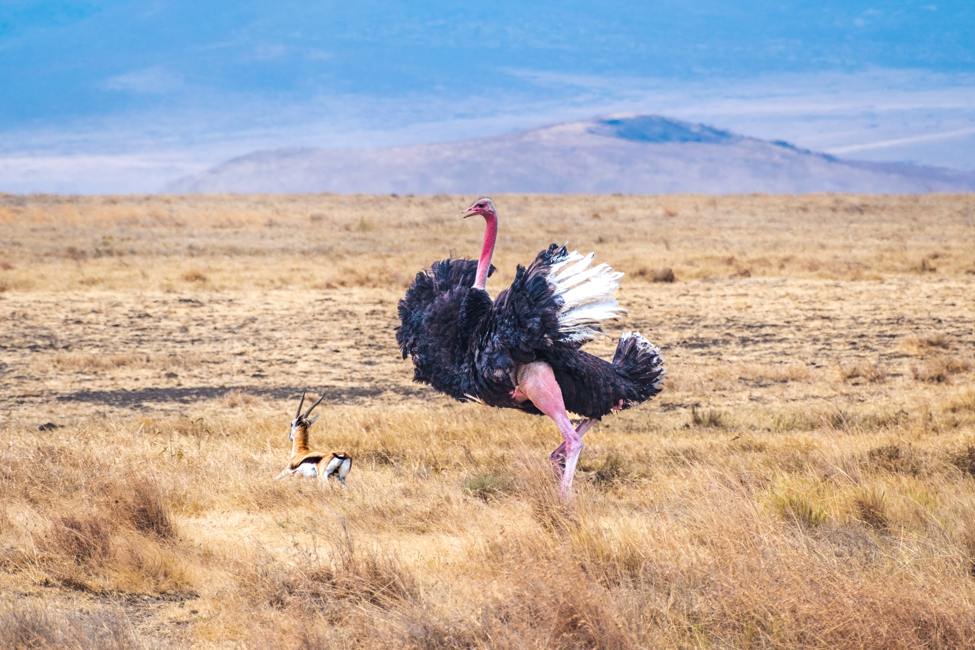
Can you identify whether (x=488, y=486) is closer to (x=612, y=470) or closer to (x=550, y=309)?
(x=612, y=470)

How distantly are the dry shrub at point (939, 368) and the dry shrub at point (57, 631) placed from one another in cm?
991

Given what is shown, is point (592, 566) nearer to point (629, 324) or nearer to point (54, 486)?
point (54, 486)

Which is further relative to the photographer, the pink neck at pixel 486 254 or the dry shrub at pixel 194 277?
the dry shrub at pixel 194 277

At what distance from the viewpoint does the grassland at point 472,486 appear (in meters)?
5.57

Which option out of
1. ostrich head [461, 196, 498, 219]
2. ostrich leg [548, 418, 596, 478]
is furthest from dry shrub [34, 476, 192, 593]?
ostrich head [461, 196, 498, 219]

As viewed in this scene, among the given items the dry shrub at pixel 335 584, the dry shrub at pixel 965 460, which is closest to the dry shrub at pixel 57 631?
the dry shrub at pixel 335 584

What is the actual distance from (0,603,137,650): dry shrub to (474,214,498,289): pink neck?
10.7 feet

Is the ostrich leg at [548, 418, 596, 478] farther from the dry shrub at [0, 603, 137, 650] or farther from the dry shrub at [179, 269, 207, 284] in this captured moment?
the dry shrub at [179, 269, 207, 284]

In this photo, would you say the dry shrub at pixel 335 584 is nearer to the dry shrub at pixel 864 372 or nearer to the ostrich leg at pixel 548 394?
the ostrich leg at pixel 548 394

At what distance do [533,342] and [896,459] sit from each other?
3.16 m

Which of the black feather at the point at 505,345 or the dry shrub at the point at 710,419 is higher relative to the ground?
the black feather at the point at 505,345

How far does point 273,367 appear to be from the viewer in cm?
1502

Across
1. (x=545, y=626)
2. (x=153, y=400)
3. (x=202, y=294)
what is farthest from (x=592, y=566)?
(x=202, y=294)

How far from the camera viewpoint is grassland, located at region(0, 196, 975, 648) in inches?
219
